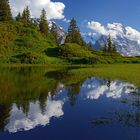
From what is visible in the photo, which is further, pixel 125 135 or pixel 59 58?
pixel 59 58

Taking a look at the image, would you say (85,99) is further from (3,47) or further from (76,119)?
(3,47)

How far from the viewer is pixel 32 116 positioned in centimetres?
2784

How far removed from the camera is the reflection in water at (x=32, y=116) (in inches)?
968

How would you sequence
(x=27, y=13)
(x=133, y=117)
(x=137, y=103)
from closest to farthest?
1. (x=133, y=117)
2. (x=137, y=103)
3. (x=27, y=13)

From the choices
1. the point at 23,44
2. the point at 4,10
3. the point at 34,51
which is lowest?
the point at 34,51

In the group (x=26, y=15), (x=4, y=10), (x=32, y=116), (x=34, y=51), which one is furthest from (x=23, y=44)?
(x=32, y=116)

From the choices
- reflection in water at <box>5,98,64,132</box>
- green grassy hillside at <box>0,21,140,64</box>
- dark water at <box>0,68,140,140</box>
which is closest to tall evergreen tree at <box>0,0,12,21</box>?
green grassy hillside at <box>0,21,140,64</box>

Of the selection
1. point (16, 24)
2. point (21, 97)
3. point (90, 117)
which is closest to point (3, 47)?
point (16, 24)

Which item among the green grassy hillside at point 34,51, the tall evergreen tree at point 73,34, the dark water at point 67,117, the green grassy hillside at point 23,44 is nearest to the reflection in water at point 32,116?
the dark water at point 67,117

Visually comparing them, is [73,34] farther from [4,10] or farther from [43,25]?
[4,10]

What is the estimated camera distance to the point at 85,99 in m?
38.8

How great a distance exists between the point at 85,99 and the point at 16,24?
141609 millimetres

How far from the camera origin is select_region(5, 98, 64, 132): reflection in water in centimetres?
2459

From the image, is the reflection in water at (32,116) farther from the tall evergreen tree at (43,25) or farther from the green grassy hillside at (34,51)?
the tall evergreen tree at (43,25)
